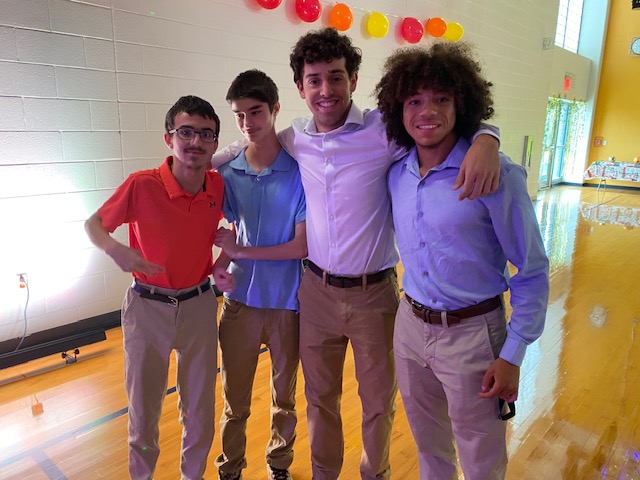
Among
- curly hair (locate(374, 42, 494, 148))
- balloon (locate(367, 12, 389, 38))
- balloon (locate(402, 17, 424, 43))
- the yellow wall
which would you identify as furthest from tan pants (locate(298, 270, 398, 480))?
the yellow wall

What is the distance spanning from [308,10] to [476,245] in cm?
398

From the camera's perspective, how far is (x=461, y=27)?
6863 mm

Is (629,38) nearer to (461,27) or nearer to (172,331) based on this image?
(461,27)

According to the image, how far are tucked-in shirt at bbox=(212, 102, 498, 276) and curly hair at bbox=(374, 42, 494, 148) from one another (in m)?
0.20

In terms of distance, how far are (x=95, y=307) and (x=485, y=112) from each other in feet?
10.9

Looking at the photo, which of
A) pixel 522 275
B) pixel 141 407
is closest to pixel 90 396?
pixel 141 407

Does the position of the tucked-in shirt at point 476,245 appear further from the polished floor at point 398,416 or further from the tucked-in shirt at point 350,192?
the polished floor at point 398,416

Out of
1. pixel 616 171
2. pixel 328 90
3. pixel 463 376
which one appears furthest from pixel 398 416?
pixel 616 171

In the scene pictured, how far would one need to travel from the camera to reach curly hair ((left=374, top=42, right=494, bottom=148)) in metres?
1.32

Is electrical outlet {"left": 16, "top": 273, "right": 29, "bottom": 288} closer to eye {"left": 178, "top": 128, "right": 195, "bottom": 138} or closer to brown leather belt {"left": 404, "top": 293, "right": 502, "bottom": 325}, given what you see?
eye {"left": 178, "top": 128, "right": 195, "bottom": 138}

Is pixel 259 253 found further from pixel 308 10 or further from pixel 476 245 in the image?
pixel 308 10

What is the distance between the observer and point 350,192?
1.64 m

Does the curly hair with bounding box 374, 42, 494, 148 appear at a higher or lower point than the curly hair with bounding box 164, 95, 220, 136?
higher

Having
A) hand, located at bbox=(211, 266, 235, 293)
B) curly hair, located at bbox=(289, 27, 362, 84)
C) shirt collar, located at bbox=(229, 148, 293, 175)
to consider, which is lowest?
hand, located at bbox=(211, 266, 235, 293)
